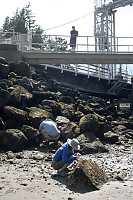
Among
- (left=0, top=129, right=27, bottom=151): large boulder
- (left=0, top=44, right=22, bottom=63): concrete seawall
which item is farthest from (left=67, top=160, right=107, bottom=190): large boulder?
(left=0, top=44, right=22, bottom=63): concrete seawall

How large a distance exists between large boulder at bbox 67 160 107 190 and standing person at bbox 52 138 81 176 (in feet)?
1.68

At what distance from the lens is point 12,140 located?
412 inches

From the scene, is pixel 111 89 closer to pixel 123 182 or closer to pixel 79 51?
pixel 79 51

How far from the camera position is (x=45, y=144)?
11289 mm

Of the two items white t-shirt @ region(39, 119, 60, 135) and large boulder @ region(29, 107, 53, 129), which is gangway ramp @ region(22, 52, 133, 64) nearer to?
large boulder @ region(29, 107, 53, 129)

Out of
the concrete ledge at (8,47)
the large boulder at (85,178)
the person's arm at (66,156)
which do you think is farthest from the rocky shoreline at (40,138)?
the concrete ledge at (8,47)

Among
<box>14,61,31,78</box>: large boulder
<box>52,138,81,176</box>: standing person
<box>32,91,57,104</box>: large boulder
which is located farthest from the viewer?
<box>14,61,31,78</box>: large boulder

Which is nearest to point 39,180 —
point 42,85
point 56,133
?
point 56,133

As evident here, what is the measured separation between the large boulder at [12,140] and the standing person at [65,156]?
2480 millimetres

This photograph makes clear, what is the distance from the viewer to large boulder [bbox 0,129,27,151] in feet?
34.3

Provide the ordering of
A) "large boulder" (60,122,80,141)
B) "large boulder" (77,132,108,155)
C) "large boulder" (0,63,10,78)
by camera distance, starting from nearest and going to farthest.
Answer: "large boulder" (77,132,108,155)
"large boulder" (60,122,80,141)
"large boulder" (0,63,10,78)

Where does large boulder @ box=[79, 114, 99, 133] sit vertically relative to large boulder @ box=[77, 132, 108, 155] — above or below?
above

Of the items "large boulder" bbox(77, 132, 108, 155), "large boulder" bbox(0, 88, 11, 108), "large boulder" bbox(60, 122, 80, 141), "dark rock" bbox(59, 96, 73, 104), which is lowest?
"large boulder" bbox(77, 132, 108, 155)

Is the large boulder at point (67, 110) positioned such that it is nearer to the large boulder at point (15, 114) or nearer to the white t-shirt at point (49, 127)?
the large boulder at point (15, 114)
